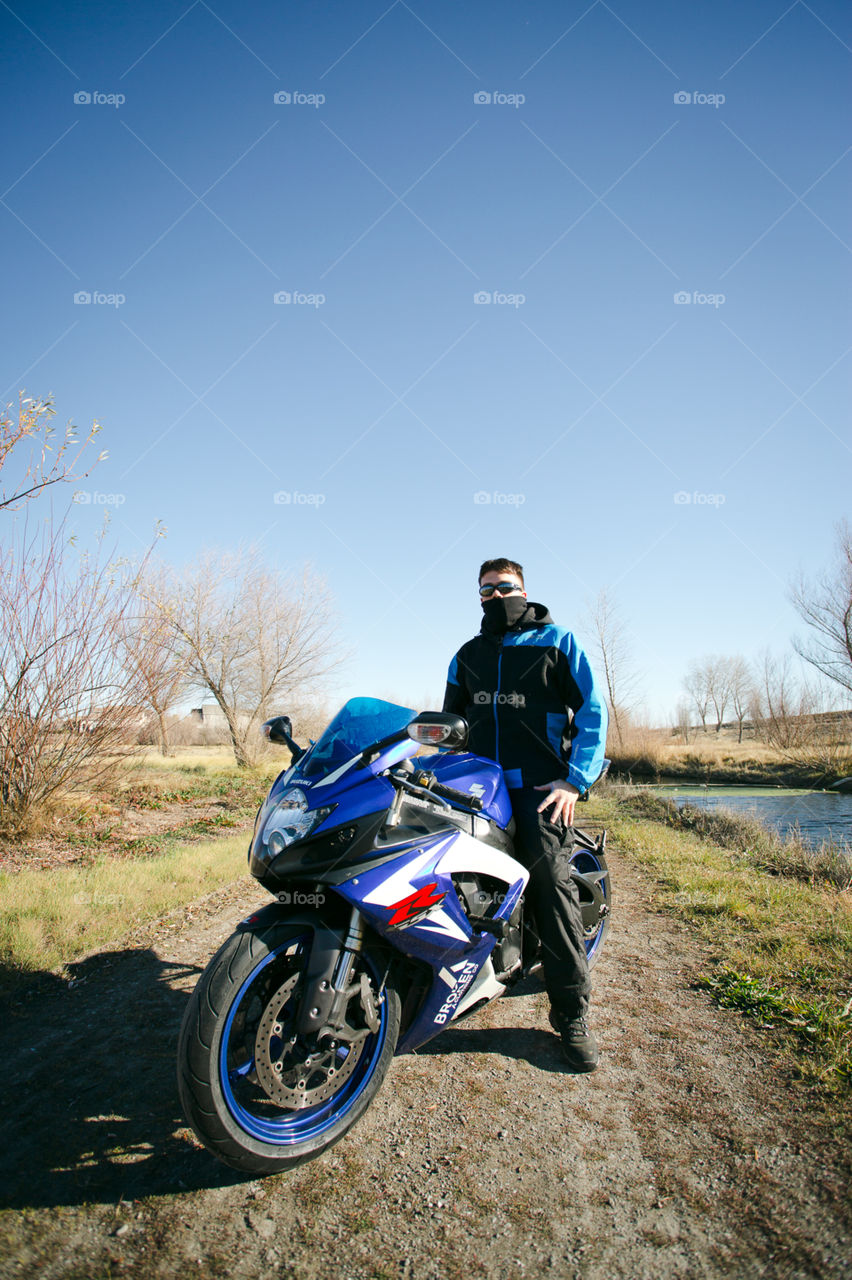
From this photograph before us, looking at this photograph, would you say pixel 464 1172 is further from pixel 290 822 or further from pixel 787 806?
pixel 787 806

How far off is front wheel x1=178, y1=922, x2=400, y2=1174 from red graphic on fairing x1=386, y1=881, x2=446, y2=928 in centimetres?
22

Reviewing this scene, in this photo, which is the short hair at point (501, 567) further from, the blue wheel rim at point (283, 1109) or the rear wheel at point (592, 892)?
the blue wheel rim at point (283, 1109)

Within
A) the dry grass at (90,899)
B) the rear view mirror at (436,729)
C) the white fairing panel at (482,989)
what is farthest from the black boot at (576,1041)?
the dry grass at (90,899)

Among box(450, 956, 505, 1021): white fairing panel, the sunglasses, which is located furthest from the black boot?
the sunglasses

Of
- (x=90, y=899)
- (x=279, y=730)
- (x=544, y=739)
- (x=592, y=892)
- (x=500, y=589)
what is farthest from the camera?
(x=90, y=899)

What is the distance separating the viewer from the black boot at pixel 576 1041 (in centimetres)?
282

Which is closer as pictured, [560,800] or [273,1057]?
[273,1057]

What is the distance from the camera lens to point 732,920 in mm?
4758

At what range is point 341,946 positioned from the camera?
2207mm

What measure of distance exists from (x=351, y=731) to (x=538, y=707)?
1.18 metres

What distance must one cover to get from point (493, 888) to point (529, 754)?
0.77 m

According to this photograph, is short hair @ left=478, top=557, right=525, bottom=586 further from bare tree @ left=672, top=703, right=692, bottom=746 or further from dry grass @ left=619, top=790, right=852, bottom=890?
bare tree @ left=672, top=703, right=692, bottom=746

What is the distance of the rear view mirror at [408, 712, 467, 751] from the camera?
90.3 inches

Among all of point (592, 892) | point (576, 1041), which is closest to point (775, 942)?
point (592, 892)
